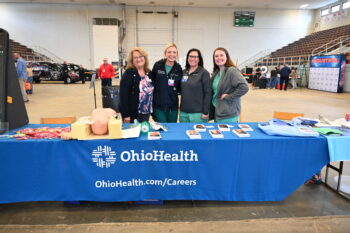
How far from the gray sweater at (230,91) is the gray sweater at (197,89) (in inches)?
6.1

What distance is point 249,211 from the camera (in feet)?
7.07

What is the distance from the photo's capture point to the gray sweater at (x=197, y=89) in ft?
8.64

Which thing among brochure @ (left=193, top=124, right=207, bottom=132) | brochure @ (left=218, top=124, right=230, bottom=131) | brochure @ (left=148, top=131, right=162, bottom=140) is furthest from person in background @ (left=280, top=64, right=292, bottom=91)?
brochure @ (left=148, top=131, right=162, bottom=140)

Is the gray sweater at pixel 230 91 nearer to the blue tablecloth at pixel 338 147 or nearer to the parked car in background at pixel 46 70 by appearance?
the blue tablecloth at pixel 338 147

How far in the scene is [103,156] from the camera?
1.99 metres

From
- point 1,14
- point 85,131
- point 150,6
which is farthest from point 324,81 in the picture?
point 1,14

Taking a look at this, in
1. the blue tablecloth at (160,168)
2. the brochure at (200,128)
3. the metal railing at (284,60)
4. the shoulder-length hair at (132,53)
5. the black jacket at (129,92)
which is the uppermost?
the metal railing at (284,60)

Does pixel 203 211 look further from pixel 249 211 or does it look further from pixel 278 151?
pixel 278 151

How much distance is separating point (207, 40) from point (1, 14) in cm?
A: 1536

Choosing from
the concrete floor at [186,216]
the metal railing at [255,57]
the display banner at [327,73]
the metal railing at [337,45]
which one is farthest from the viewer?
the metal railing at [255,57]

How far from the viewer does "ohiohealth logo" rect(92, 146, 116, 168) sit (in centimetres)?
197

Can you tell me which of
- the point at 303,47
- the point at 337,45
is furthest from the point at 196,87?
the point at 303,47

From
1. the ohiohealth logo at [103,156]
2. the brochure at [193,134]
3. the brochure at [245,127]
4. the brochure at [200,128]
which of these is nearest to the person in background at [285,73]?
the brochure at [245,127]

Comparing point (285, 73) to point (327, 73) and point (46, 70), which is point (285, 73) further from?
point (46, 70)
